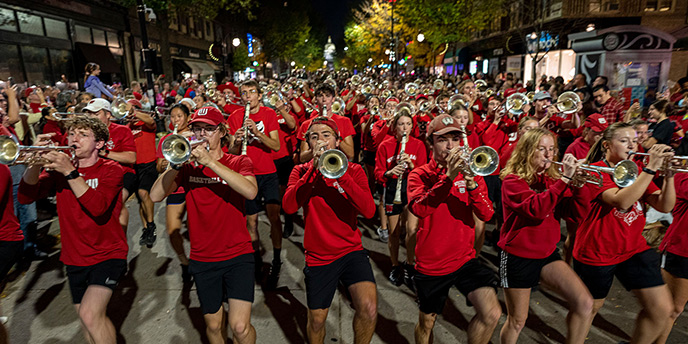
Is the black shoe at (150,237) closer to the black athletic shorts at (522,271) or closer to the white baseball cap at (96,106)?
the white baseball cap at (96,106)

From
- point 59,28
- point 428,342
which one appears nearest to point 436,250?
point 428,342

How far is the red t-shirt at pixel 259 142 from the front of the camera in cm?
561

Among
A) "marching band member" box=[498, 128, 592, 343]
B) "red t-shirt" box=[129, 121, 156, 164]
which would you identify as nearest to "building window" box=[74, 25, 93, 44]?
"red t-shirt" box=[129, 121, 156, 164]

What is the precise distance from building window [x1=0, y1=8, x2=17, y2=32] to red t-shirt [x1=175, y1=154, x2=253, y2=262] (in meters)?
17.2

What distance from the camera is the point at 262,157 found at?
221 inches

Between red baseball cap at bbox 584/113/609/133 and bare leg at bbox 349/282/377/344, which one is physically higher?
red baseball cap at bbox 584/113/609/133

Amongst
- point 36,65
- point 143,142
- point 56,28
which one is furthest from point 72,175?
point 56,28

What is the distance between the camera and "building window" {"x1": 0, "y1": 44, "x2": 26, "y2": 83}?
15266 mm

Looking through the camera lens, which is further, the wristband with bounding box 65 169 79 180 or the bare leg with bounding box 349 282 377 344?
the bare leg with bounding box 349 282 377 344

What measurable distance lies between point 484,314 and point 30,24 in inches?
823

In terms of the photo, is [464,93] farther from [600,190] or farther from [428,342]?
[428,342]

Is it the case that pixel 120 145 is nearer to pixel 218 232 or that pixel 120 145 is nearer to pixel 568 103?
pixel 218 232

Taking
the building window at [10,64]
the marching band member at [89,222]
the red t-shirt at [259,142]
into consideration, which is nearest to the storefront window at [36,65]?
the building window at [10,64]

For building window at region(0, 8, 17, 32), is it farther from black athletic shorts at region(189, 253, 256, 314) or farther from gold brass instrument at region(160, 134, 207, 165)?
black athletic shorts at region(189, 253, 256, 314)
